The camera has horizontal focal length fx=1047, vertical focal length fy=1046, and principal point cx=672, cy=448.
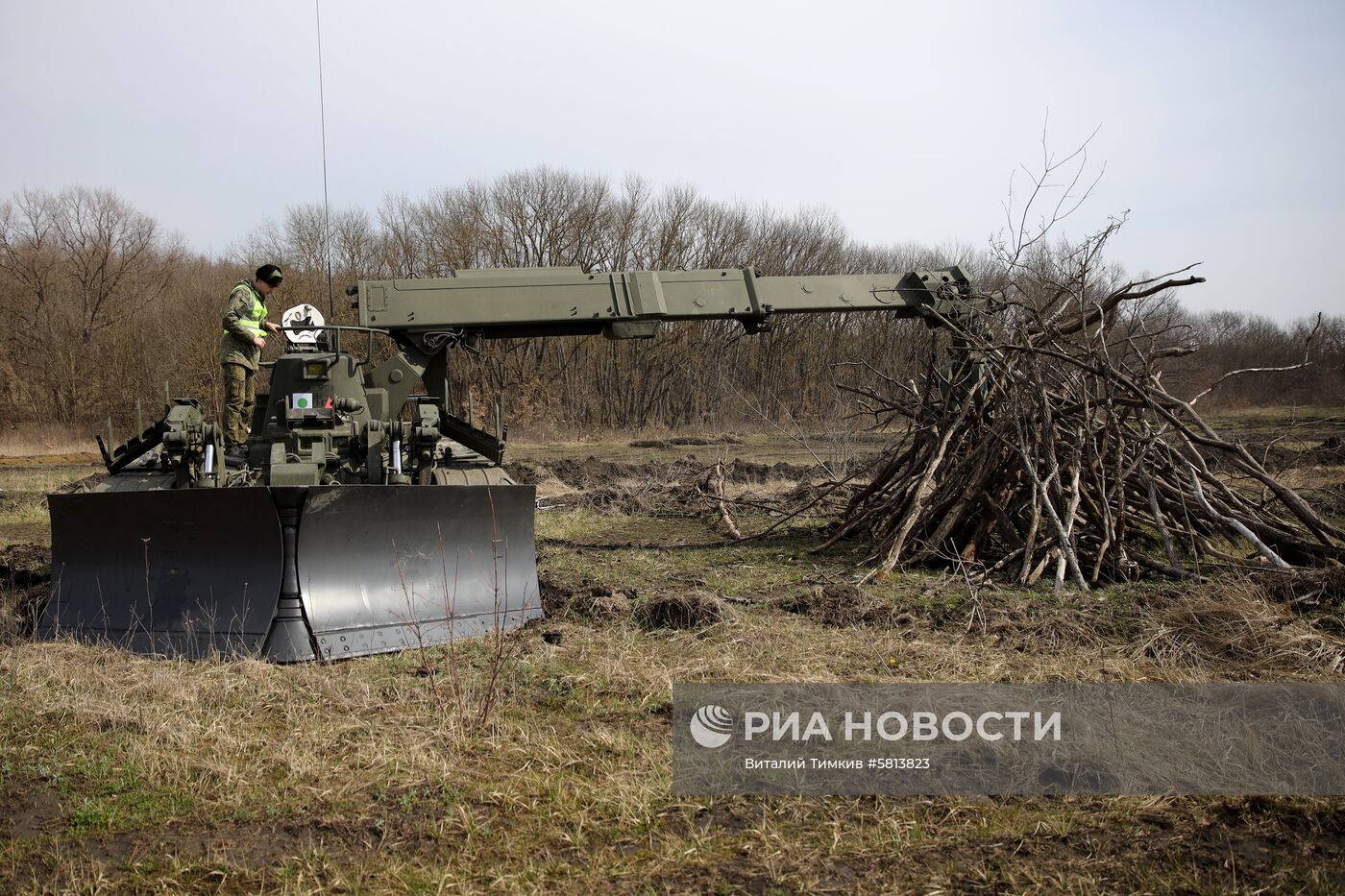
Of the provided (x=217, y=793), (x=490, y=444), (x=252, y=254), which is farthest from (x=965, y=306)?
(x=252, y=254)

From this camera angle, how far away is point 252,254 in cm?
3222

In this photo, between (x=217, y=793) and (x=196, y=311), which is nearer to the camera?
(x=217, y=793)

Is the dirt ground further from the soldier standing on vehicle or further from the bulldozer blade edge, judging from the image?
the soldier standing on vehicle

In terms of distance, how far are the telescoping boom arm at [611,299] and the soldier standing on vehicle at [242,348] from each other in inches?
27.1

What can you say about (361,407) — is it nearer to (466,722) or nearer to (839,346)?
(466,722)

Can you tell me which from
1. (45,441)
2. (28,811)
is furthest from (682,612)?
(45,441)

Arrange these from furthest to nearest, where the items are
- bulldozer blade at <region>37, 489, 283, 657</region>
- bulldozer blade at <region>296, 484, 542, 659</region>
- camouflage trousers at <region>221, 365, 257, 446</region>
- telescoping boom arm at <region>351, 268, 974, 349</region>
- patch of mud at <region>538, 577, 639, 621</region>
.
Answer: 1. telescoping boom arm at <region>351, 268, 974, 349</region>
2. camouflage trousers at <region>221, 365, 257, 446</region>
3. patch of mud at <region>538, 577, 639, 621</region>
4. bulldozer blade at <region>296, 484, 542, 659</region>
5. bulldozer blade at <region>37, 489, 283, 657</region>

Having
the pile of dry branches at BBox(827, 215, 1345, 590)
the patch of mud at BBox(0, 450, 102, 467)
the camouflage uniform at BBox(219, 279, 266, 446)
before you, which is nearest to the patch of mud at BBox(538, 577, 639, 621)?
the pile of dry branches at BBox(827, 215, 1345, 590)

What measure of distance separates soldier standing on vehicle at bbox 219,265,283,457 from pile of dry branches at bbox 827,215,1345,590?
4865 mm

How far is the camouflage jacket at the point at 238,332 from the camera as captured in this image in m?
7.52

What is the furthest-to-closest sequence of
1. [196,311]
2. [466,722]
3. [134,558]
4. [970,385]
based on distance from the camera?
1. [196,311]
2. [970,385]
3. [134,558]
4. [466,722]

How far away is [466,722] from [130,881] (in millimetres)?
1502

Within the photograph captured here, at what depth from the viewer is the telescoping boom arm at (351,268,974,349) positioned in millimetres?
8180

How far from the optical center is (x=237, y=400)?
7727 millimetres
